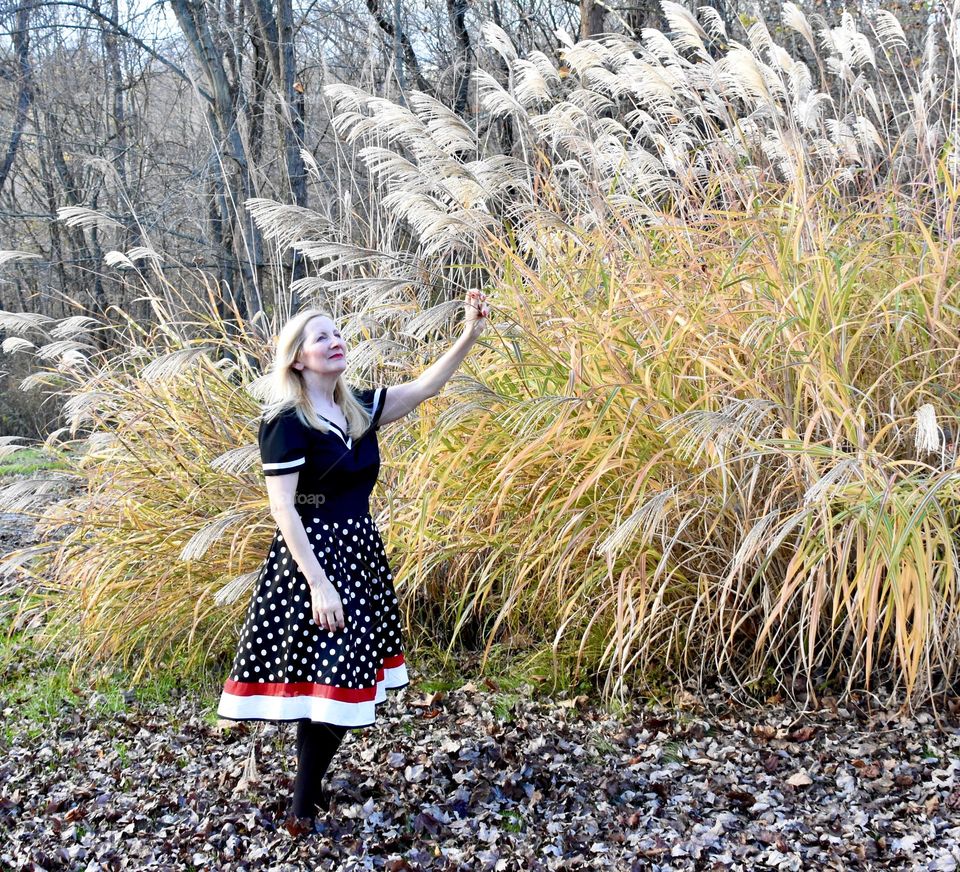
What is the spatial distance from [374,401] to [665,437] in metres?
1.08

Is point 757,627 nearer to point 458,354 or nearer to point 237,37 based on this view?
point 458,354

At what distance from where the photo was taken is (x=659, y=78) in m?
4.20

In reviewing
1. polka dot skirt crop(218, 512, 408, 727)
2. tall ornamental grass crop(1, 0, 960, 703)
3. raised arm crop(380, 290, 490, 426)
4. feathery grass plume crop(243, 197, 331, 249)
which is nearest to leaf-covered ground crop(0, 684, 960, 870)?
tall ornamental grass crop(1, 0, 960, 703)

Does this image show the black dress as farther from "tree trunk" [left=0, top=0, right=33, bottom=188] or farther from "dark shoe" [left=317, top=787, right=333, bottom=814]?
"tree trunk" [left=0, top=0, right=33, bottom=188]

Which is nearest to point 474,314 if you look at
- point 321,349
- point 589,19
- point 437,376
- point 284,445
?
point 437,376

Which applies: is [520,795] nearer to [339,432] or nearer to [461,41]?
[339,432]

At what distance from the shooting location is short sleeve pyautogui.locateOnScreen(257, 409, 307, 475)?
2.93 meters

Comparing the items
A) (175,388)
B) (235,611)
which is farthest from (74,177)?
(235,611)

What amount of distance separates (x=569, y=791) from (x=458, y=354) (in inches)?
59.4

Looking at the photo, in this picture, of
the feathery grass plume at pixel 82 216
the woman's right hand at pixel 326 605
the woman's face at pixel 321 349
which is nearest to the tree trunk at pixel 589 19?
the feathery grass plume at pixel 82 216

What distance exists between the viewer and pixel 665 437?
3.67 meters

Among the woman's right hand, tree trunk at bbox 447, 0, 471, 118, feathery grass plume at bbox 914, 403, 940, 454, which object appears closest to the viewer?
feathery grass plume at bbox 914, 403, 940, 454

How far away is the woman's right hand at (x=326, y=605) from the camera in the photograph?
290cm

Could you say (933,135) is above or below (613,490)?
above
